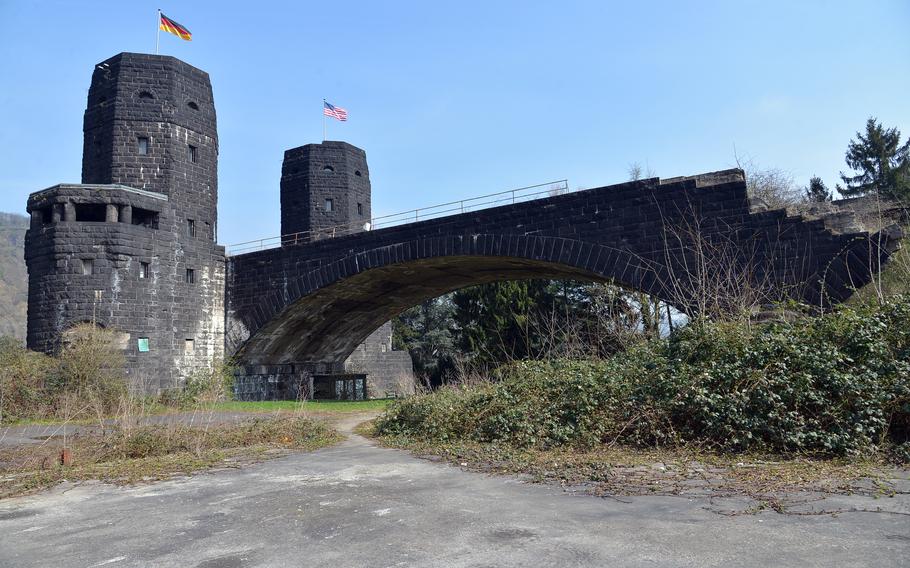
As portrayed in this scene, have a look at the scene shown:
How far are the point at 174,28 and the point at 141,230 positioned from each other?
894 centimetres

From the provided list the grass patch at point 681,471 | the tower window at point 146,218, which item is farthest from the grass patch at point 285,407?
the grass patch at point 681,471

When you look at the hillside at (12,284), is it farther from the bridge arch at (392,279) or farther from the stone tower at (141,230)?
the stone tower at (141,230)

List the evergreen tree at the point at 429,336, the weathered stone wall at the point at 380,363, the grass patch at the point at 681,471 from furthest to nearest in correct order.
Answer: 1. the evergreen tree at the point at 429,336
2. the weathered stone wall at the point at 380,363
3. the grass patch at the point at 681,471

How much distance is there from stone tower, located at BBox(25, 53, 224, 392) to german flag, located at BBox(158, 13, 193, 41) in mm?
1215

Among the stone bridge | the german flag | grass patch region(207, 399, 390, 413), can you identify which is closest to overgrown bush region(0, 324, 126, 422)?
grass patch region(207, 399, 390, 413)

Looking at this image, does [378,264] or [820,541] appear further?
[378,264]

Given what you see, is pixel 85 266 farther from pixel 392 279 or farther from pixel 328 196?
pixel 328 196

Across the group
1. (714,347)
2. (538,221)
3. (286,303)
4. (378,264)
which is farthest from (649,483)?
(286,303)

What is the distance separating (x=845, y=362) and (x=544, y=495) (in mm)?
4909

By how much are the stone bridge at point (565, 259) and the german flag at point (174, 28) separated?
953cm

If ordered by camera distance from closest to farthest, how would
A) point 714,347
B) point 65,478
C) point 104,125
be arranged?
1. point 65,478
2. point 714,347
3. point 104,125

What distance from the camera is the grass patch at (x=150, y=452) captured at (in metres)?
8.22

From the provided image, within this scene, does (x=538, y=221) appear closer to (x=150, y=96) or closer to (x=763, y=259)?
(x=763, y=259)

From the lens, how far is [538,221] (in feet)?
68.9
